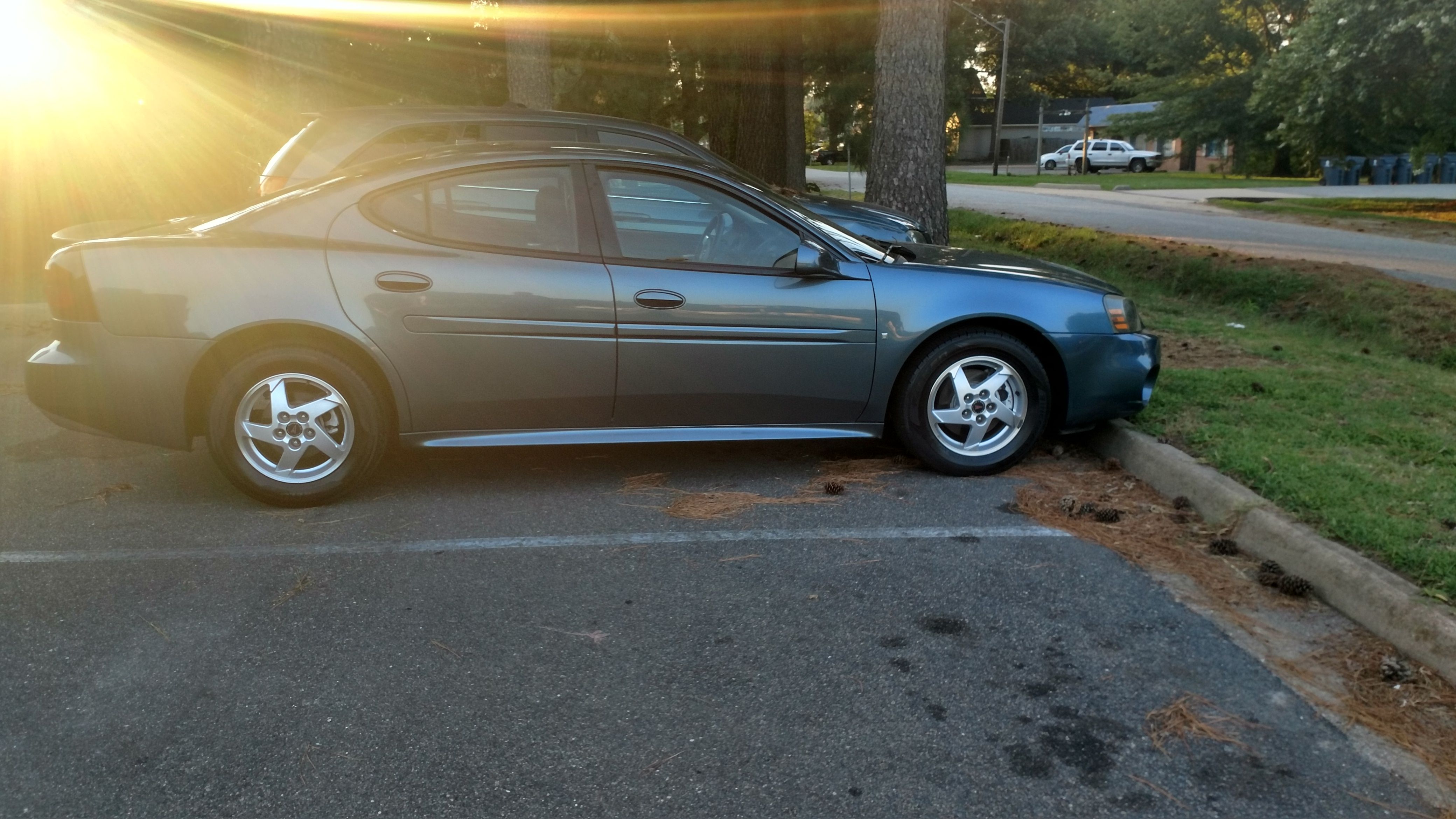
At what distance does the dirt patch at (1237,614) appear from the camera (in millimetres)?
3269

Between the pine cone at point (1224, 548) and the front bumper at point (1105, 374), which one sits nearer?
the pine cone at point (1224, 548)

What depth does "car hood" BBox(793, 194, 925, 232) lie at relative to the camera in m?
9.38

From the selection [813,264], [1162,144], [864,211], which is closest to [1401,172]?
[1162,144]

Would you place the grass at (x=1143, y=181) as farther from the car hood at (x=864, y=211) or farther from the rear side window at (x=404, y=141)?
the rear side window at (x=404, y=141)

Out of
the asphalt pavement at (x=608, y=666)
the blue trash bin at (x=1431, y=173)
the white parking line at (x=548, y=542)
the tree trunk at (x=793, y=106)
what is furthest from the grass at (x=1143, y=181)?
the asphalt pavement at (x=608, y=666)

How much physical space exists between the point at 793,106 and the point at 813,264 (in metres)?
14.3

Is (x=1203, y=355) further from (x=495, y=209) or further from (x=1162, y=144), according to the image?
(x=1162, y=144)

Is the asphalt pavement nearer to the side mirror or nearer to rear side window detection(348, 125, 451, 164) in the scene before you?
the side mirror

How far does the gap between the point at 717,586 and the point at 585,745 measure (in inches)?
46.2

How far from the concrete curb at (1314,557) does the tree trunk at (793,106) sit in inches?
507

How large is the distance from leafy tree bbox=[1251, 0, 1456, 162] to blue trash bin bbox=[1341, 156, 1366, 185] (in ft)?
32.4

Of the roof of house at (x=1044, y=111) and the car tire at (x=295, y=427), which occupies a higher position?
the roof of house at (x=1044, y=111)

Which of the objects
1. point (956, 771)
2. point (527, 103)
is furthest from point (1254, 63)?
point (956, 771)

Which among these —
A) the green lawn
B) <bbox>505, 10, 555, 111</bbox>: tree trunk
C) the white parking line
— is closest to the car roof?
<bbox>505, 10, 555, 111</bbox>: tree trunk
